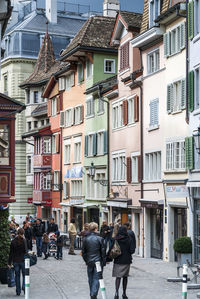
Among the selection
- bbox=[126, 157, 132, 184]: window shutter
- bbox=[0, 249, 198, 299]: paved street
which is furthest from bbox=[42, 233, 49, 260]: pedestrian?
bbox=[126, 157, 132, 184]: window shutter

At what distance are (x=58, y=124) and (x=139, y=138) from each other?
64.1 ft

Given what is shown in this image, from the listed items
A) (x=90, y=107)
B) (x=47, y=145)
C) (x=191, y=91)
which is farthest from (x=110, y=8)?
(x=191, y=91)

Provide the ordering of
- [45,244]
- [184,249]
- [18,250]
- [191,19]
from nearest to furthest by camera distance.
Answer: [18,250]
[184,249]
[191,19]
[45,244]

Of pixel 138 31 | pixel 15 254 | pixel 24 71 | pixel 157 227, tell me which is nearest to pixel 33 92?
pixel 24 71

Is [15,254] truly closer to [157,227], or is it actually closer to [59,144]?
[157,227]

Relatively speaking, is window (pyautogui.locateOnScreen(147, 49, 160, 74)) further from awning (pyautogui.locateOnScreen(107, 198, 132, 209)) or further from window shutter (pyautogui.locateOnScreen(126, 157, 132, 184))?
awning (pyautogui.locateOnScreen(107, 198, 132, 209))

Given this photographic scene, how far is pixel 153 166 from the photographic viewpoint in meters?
34.6

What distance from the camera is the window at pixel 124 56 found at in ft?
129

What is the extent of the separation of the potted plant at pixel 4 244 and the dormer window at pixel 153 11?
15.7 metres

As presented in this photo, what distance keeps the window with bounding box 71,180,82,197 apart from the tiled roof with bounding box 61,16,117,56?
28.9 ft

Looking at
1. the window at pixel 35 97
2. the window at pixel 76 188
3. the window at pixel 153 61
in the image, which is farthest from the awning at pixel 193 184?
the window at pixel 35 97

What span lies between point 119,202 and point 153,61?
8423 mm

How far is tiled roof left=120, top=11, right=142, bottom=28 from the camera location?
39.3 m

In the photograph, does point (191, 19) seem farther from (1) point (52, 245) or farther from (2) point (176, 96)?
(1) point (52, 245)
